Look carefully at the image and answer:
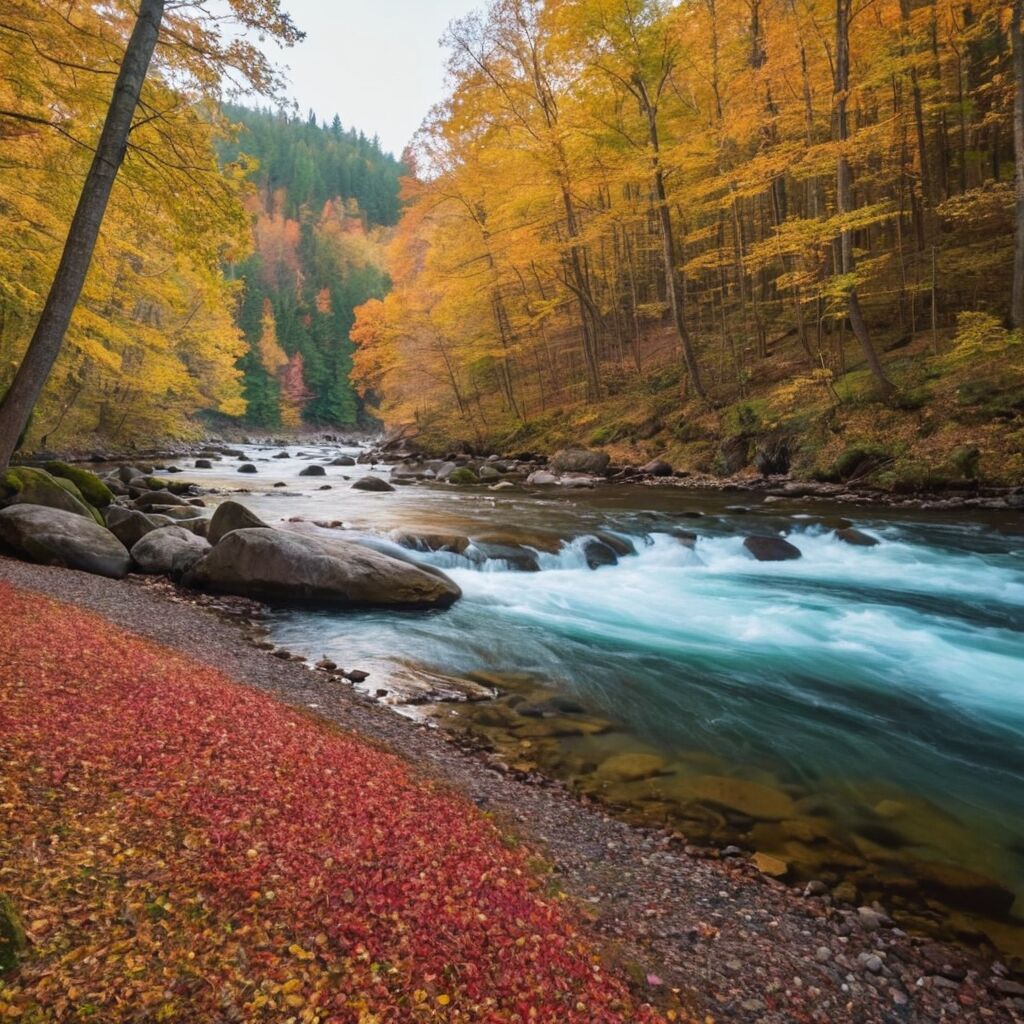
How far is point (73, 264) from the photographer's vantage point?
5.59 metres

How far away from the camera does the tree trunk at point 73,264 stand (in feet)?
18.1

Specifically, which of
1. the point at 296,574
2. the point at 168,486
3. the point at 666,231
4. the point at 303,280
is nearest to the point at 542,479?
the point at 666,231

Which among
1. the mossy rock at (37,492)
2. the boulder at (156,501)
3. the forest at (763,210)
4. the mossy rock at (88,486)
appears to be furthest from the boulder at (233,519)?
the forest at (763,210)

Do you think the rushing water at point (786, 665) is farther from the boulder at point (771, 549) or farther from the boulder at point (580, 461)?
the boulder at point (580, 461)

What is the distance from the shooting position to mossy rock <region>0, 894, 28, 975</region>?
1741 mm

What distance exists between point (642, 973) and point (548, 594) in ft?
24.6

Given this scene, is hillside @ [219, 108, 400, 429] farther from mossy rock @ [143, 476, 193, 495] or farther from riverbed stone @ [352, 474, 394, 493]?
mossy rock @ [143, 476, 193, 495]

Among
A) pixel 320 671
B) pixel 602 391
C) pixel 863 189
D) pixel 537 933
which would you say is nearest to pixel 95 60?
pixel 320 671

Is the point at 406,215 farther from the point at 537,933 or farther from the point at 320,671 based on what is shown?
the point at 537,933

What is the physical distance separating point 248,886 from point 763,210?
2786 cm

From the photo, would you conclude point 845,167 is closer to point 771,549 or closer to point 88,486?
point 771,549

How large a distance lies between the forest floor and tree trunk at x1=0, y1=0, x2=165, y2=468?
2414 mm

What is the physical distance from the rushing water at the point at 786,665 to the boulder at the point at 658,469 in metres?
5.92

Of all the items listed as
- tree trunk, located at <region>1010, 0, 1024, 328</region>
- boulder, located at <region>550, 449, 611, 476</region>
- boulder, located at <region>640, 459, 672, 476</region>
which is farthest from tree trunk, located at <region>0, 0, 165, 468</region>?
boulder, located at <region>550, 449, 611, 476</region>
